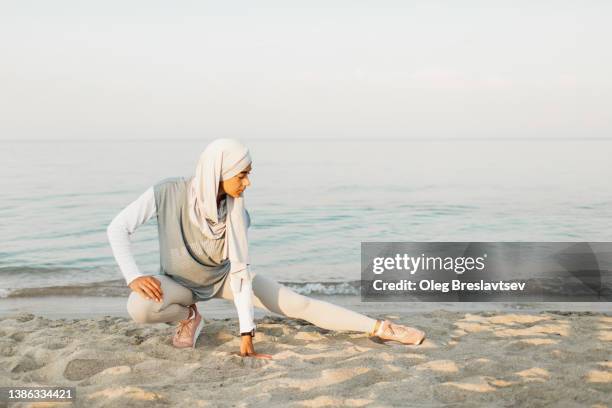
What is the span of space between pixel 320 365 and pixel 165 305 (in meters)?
0.90

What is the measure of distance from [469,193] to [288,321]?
13.7 m

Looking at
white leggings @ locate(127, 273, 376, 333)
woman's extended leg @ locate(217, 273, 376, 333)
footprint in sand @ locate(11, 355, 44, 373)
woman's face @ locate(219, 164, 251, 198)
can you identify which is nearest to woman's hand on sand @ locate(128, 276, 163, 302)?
white leggings @ locate(127, 273, 376, 333)

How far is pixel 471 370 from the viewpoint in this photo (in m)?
3.16

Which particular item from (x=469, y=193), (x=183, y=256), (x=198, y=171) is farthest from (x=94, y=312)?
(x=469, y=193)

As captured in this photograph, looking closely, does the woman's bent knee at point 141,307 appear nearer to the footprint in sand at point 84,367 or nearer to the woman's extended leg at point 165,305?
the woman's extended leg at point 165,305

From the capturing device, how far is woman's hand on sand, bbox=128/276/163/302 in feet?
10.9

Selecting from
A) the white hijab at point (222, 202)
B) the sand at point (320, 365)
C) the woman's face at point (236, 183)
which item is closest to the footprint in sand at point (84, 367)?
the sand at point (320, 365)

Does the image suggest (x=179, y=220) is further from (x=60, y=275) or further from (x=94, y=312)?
(x=60, y=275)

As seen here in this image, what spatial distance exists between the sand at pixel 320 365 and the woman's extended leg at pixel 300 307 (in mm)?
105

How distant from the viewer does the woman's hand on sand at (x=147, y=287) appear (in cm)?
331

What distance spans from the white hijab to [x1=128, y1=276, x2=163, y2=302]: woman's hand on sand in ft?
1.23

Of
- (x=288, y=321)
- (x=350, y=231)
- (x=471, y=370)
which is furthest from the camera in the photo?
(x=350, y=231)

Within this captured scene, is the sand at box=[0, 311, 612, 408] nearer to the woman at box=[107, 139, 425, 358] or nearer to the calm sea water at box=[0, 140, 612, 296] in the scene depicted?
the woman at box=[107, 139, 425, 358]

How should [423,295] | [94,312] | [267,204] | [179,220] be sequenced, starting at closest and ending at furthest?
1. [179,220]
2. [94,312]
3. [423,295]
4. [267,204]
